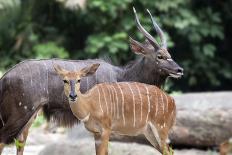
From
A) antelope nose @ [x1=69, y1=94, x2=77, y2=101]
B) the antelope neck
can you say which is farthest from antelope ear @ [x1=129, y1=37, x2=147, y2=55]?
antelope nose @ [x1=69, y1=94, x2=77, y2=101]

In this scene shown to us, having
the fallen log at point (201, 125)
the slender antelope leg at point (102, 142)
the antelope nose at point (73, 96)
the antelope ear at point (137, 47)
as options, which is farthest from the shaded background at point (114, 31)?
the antelope nose at point (73, 96)

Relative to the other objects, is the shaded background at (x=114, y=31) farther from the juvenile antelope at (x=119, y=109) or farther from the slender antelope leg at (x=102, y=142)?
the slender antelope leg at (x=102, y=142)

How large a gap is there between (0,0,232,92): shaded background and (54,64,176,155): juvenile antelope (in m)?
7.68

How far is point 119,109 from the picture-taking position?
17.1 feet

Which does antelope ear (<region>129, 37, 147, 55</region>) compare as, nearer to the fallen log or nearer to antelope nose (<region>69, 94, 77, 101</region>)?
antelope nose (<region>69, 94, 77, 101</region>)

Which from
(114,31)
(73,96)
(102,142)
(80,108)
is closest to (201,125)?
(102,142)

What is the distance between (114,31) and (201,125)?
16.8ft

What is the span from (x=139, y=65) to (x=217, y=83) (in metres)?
8.63

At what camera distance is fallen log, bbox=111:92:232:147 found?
29.5 feet

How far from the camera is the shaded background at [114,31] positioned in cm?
1355

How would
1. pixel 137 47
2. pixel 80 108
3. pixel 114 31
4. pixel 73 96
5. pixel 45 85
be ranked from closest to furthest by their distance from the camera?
pixel 73 96 → pixel 80 108 → pixel 45 85 → pixel 137 47 → pixel 114 31

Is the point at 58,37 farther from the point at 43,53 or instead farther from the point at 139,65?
the point at 139,65

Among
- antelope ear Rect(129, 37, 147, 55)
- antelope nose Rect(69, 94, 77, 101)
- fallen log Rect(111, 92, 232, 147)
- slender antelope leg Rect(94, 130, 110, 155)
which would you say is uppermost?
antelope ear Rect(129, 37, 147, 55)

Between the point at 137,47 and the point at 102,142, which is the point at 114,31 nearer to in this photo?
the point at 137,47
